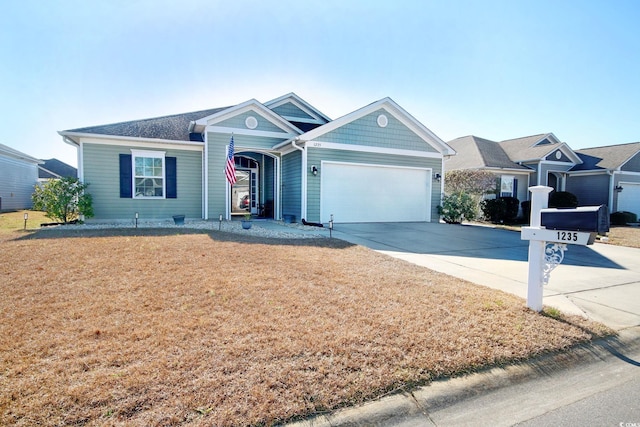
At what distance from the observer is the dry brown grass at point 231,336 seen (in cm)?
209

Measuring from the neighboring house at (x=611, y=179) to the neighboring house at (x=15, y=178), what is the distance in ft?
115

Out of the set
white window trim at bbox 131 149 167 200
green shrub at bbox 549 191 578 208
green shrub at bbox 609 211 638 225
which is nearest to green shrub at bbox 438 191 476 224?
green shrub at bbox 549 191 578 208

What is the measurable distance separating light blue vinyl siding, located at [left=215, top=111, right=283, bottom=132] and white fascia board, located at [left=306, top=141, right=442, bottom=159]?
2.35 meters

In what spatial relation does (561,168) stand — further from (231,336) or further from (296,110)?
(231,336)

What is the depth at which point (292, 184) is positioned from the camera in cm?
1312

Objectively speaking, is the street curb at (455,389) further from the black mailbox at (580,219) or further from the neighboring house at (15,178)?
the neighboring house at (15,178)

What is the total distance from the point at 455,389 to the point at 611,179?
24166 millimetres

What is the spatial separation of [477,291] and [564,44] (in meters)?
9.66

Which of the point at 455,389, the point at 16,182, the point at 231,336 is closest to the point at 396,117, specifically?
the point at 231,336

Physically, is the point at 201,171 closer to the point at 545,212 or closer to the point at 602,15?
the point at 545,212

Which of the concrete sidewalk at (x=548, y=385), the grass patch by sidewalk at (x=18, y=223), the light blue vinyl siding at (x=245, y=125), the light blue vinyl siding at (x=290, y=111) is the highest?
the light blue vinyl siding at (x=290, y=111)

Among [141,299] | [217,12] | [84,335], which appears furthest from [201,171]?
[84,335]

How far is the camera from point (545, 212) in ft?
11.7

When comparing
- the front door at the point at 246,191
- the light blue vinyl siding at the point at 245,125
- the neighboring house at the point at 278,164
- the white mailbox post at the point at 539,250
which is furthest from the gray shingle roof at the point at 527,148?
the white mailbox post at the point at 539,250
